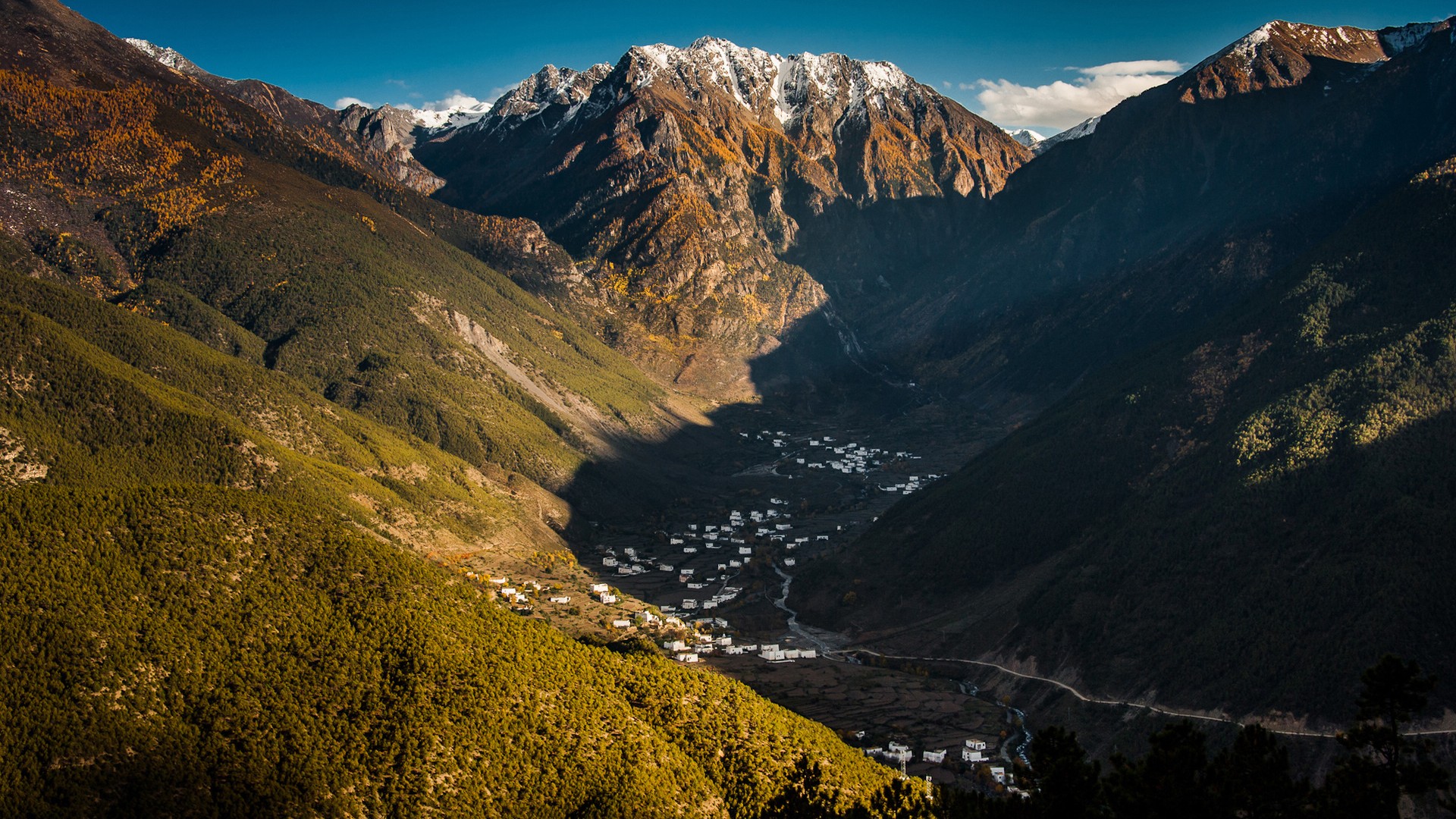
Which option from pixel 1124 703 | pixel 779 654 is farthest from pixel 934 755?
pixel 779 654

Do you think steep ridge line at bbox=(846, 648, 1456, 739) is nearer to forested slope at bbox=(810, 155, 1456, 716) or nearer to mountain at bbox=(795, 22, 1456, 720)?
mountain at bbox=(795, 22, 1456, 720)

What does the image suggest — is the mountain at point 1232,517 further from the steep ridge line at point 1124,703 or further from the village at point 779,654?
the village at point 779,654

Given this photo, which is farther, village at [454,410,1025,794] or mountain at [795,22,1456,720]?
village at [454,410,1025,794]

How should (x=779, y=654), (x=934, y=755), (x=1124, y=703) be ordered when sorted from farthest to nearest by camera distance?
(x=779, y=654)
(x=1124, y=703)
(x=934, y=755)

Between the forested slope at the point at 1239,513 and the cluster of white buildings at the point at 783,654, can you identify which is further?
the cluster of white buildings at the point at 783,654

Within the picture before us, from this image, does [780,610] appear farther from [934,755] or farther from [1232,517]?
[1232,517]

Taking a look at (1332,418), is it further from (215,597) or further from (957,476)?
(215,597)

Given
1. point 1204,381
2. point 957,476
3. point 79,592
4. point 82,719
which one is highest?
point 1204,381

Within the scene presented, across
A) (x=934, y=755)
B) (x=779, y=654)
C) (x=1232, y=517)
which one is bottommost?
(x=934, y=755)

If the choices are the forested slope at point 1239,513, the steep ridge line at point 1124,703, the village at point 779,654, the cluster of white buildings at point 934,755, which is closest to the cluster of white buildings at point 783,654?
the village at point 779,654

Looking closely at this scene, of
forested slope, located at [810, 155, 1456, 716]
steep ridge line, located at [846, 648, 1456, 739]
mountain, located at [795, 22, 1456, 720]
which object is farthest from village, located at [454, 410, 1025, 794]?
forested slope, located at [810, 155, 1456, 716]

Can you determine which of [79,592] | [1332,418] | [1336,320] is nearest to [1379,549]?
[1332,418]
